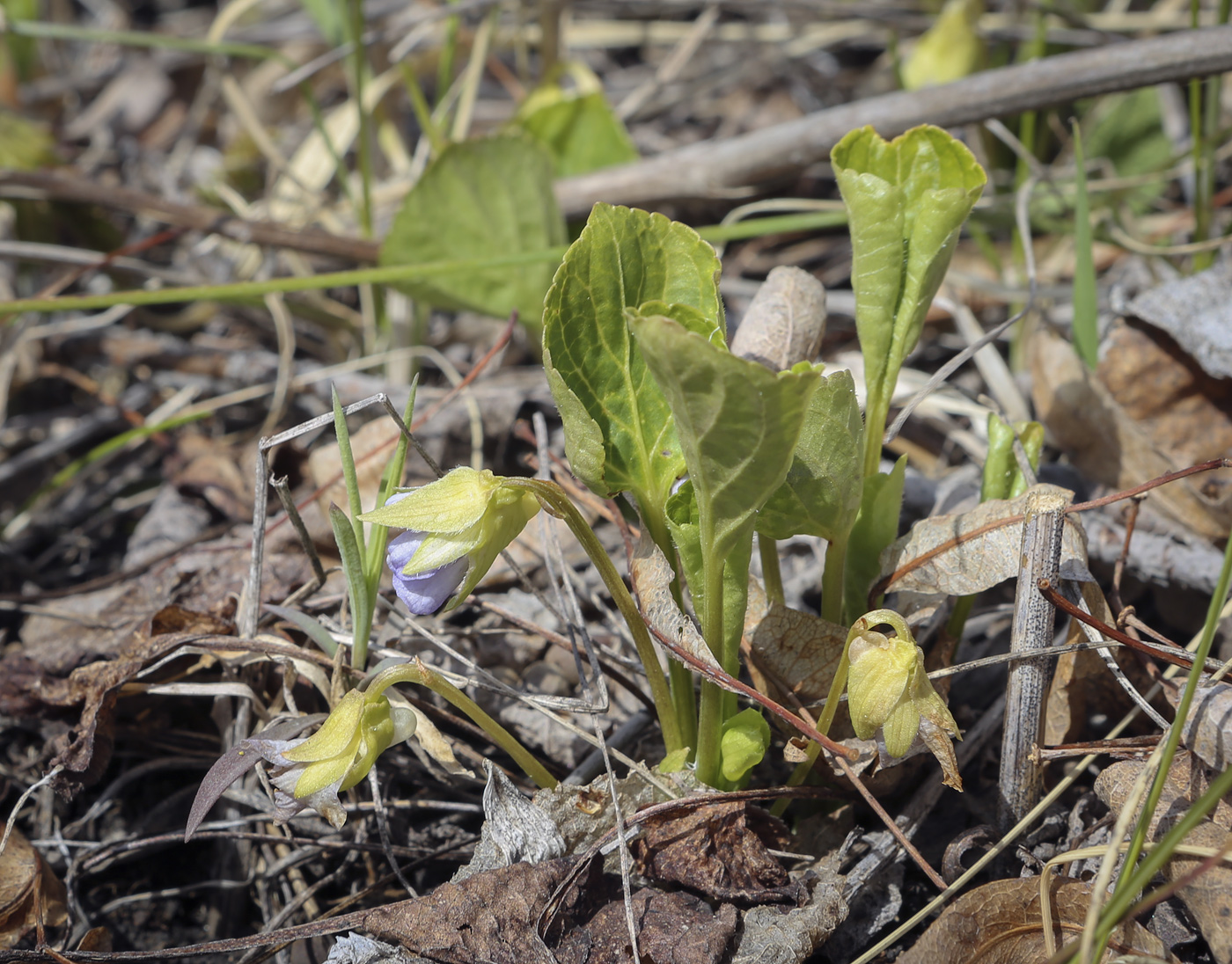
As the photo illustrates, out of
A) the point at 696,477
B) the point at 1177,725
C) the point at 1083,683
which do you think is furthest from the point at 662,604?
the point at 1083,683

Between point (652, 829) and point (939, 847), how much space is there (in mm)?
415

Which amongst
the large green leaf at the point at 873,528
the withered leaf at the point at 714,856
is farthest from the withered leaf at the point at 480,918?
the large green leaf at the point at 873,528

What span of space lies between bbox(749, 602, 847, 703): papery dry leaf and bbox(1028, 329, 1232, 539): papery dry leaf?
780mm

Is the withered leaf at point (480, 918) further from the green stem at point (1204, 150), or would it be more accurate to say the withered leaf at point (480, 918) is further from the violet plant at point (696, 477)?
the green stem at point (1204, 150)

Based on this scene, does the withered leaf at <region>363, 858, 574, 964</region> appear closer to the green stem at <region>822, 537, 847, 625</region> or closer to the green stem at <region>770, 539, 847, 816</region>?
the green stem at <region>770, 539, 847, 816</region>

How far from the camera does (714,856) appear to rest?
116 centimetres

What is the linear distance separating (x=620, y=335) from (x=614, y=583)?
0.96ft

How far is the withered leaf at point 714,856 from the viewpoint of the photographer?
3.77ft

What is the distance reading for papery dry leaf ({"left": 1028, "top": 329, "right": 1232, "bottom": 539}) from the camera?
1.58 m

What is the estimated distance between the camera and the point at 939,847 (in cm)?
128

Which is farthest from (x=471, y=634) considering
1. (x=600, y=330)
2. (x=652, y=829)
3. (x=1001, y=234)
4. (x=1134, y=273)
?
(x=1001, y=234)

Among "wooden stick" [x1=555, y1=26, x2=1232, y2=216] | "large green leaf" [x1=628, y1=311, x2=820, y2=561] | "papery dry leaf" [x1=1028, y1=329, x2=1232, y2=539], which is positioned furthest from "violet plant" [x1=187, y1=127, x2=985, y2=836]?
"wooden stick" [x1=555, y1=26, x2=1232, y2=216]

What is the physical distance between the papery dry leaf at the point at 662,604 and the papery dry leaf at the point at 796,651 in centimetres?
15

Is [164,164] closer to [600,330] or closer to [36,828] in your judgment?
[36,828]
